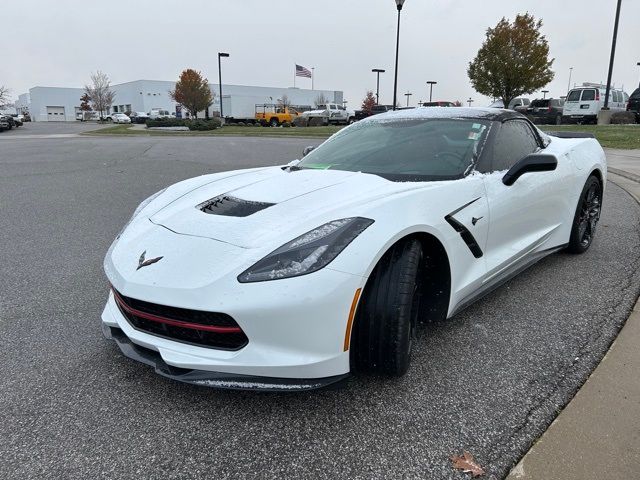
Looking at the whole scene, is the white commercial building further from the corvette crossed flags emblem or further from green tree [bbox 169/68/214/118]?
the corvette crossed flags emblem

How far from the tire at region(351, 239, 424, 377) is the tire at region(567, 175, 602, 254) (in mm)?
2581

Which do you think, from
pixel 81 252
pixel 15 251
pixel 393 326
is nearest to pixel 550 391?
pixel 393 326

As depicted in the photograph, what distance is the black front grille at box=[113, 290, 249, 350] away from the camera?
198cm

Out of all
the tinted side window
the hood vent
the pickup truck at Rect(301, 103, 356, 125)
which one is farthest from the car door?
the pickup truck at Rect(301, 103, 356, 125)

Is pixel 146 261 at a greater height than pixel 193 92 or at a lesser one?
lesser

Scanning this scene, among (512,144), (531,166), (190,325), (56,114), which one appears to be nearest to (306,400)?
(190,325)

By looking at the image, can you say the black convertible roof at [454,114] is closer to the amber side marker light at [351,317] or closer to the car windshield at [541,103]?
the amber side marker light at [351,317]

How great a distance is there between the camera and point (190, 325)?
2021 mm

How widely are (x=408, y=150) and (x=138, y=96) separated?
295 ft

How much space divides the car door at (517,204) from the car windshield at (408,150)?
20 centimetres

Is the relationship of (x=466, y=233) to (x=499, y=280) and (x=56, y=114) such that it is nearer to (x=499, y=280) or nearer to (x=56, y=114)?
(x=499, y=280)

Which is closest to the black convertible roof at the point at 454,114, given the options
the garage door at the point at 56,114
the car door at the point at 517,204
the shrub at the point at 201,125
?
the car door at the point at 517,204

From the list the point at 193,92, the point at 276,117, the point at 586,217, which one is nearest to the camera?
the point at 586,217

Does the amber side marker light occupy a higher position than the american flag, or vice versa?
the american flag
